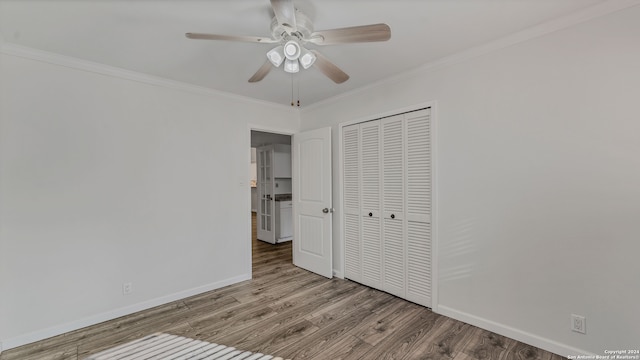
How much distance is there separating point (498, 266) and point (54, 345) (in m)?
3.82

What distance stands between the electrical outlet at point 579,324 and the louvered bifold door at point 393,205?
1.36 metres

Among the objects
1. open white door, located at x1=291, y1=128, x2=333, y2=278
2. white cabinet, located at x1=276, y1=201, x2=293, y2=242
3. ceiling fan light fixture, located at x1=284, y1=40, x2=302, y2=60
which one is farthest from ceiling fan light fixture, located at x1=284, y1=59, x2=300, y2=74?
white cabinet, located at x1=276, y1=201, x2=293, y2=242

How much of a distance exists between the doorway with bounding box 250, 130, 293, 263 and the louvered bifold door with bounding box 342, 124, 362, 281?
2038 millimetres

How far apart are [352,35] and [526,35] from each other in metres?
1.57

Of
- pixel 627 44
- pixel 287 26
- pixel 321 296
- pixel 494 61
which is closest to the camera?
pixel 287 26

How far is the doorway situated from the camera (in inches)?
213

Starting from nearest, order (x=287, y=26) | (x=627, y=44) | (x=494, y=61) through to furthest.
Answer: (x=287, y=26)
(x=627, y=44)
(x=494, y=61)

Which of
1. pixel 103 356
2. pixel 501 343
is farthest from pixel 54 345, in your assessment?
pixel 501 343

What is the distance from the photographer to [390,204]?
9.85 ft

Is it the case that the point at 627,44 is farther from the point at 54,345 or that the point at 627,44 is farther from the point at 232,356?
the point at 54,345

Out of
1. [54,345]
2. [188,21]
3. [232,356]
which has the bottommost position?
[54,345]

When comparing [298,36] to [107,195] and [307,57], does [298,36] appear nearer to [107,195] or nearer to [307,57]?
[307,57]

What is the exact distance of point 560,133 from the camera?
1950 millimetres

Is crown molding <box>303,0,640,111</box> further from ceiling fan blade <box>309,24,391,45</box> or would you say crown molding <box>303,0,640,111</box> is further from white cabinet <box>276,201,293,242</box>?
white cabinet <box>276,201,293,242</box>
